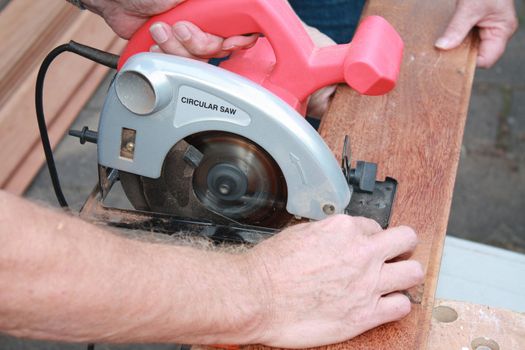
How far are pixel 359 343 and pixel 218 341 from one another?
0.23m

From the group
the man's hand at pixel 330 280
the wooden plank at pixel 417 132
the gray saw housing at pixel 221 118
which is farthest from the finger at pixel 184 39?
the man's hand at pixel 330 280

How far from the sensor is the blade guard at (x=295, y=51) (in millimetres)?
1204

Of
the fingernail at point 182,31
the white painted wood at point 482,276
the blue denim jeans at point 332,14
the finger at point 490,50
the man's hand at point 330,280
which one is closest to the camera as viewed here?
the man's hand at point 330,280

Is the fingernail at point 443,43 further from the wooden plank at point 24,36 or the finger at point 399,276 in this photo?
the wooden plank at point 24,36

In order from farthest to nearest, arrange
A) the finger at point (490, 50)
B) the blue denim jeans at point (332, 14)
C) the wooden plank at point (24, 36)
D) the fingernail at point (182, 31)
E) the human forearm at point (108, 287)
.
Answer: the wooden plank at point (24, 36) → the blue denim jeans at point (332, 14) → the finger at point (490, 50) → the fingernail at point (182, 31) → the human forearm at point (108, 287)

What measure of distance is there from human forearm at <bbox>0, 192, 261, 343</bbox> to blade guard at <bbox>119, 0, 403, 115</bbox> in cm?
39

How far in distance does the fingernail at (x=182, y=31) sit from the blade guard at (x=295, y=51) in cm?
2

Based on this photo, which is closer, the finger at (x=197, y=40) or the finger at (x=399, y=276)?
the finger at (x=399, y=276)

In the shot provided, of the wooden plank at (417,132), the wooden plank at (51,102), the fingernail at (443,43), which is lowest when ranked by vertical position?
the wooden plank at (51,102)

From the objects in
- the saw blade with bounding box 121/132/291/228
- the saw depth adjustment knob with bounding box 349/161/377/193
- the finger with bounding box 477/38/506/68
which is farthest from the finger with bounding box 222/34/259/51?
the finger with bounding box 477/38/506/68

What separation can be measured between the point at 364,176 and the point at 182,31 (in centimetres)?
45

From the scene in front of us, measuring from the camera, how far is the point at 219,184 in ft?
4.15

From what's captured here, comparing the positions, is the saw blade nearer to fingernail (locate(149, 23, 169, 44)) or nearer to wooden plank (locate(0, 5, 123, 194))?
fingernail (locate(149, 23, 169, 44))

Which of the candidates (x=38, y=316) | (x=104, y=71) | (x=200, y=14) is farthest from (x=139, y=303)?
(x=104, y=71)
